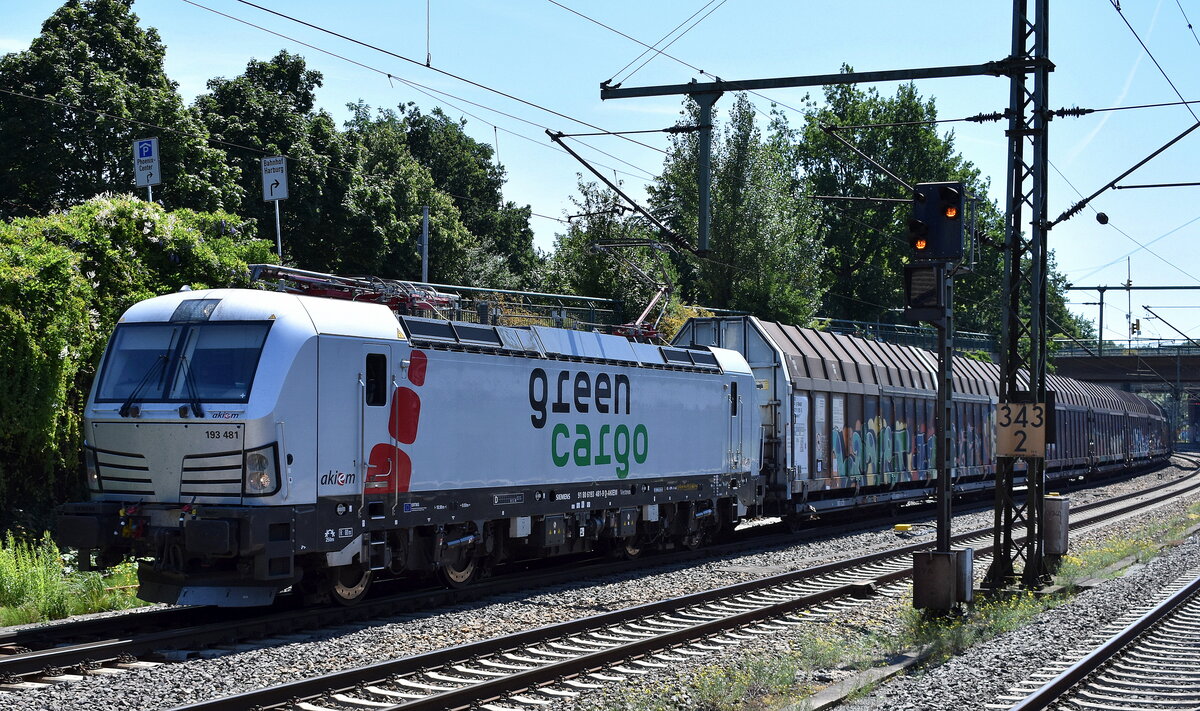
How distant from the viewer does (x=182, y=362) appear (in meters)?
12.2

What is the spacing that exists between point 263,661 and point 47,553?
5.60m

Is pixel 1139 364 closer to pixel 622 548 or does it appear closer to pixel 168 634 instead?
pixel 622 548

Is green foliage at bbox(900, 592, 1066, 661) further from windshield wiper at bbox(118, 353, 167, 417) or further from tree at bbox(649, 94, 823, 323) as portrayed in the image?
tree at bbox(649, 94, 823, 323)

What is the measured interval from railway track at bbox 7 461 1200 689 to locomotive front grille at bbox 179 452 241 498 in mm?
1316

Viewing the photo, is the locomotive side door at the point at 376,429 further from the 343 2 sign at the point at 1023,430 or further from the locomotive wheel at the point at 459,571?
the 343 2 sign at the point at 1023,430

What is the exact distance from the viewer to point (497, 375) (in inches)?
589

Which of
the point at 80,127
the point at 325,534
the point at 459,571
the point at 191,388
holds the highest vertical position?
the point at 80,127

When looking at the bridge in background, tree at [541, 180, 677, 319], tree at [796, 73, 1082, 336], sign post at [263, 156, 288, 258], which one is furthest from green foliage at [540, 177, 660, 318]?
the bridge in background

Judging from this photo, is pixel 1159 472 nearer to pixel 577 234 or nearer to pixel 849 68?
pixel 849 68

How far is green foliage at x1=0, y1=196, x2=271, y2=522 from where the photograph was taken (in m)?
15.9

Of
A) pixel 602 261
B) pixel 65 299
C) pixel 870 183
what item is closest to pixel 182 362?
pixel 65 299

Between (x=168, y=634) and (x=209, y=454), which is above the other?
(x=209, y=454)

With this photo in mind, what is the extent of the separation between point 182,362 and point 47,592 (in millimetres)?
3103

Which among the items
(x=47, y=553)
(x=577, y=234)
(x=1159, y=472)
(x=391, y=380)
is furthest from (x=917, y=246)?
(x=1159, y=472)
